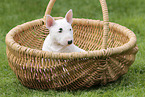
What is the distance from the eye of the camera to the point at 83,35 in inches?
119

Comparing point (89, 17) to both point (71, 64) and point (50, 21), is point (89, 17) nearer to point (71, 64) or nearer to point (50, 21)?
point (50, 21)

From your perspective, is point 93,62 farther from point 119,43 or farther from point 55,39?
point 119,43

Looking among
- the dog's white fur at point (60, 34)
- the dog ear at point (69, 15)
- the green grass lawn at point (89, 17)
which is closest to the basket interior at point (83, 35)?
the green grass lawn at point (89, 17)

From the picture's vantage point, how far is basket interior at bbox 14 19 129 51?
2775 mm

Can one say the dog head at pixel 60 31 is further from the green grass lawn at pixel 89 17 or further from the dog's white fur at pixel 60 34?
the green grass lawn at pixel 89 17

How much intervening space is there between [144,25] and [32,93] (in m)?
2.43

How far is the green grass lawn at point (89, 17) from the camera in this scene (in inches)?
82.8

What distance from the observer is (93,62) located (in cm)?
196

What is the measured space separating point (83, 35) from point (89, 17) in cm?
145

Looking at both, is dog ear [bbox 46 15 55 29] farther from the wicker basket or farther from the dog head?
the wicker basket

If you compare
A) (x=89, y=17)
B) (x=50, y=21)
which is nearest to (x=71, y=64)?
(x=50, y=21)

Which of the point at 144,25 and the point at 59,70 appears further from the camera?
the point at 144,25

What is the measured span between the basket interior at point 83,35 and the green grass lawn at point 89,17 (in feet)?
1.23

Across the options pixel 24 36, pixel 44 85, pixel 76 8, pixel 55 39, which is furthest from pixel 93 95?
pixel 76 8
